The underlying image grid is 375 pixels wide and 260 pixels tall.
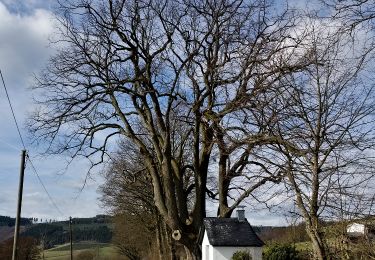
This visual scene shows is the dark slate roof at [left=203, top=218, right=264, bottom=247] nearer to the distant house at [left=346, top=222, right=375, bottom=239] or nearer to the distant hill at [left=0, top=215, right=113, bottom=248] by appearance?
the distant house at [left=346, top=222, right=375, bottom=239]

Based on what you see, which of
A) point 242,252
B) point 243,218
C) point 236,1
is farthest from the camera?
point 243,218

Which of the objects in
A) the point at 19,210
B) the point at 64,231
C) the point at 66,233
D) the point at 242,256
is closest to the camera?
the point at 19,210

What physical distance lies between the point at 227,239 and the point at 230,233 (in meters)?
0.35

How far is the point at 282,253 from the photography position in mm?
25172

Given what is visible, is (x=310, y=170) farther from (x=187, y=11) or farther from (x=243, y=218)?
(x=243, y=218)

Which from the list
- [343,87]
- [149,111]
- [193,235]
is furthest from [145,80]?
[343,87]

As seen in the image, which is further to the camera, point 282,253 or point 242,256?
point 282,253

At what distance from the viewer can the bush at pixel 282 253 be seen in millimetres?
24875

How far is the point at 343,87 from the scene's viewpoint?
10.9 metres

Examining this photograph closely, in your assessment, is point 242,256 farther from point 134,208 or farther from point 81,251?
point 81,251

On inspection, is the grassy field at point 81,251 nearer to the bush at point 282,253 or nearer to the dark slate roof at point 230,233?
the dark slate roof at point 230,233

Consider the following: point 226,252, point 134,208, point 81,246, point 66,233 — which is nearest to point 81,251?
point 81,246

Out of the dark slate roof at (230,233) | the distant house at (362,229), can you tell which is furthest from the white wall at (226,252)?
the distant house at (362,229)

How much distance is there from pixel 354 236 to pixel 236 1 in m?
10.3
